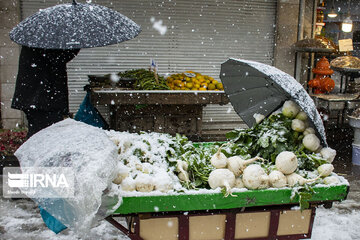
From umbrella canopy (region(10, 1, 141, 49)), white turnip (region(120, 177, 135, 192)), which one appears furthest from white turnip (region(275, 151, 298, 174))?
umbrella canopy (region(10, 1, 141, 49))

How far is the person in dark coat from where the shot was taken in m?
3.90

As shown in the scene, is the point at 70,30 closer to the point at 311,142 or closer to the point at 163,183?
the point at 163,183

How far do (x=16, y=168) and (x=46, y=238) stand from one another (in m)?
2.17

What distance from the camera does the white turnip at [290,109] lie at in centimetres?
345

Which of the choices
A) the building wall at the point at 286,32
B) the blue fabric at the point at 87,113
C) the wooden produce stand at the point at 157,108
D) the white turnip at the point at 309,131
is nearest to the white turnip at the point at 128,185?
the white turnip at the point at 309,131

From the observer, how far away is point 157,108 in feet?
23.5

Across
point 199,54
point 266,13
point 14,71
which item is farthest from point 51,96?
point 266,13

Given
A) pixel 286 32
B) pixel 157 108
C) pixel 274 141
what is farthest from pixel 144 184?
pixel 286 32

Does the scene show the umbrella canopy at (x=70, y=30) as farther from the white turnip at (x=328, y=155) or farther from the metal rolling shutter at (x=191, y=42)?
the metal rolling shutter at (x=191, y=42)

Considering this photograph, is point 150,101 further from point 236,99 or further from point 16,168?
point 236,99

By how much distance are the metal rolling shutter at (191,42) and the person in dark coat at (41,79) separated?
446 centimetres

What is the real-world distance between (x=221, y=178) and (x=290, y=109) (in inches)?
43.9

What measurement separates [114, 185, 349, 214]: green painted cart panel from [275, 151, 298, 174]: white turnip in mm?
195

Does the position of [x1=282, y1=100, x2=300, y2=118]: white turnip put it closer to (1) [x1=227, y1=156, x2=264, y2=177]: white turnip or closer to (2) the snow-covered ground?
(1) [x1=227, y1=156, x2=264, y2=177]: white turnip
